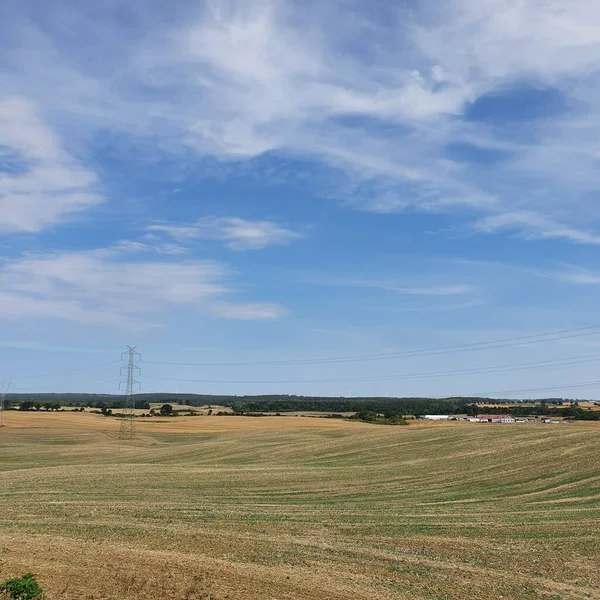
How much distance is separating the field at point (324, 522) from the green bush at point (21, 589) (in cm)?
61

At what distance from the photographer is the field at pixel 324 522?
59.7 feet

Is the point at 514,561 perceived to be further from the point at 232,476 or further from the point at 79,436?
the point at 79,436

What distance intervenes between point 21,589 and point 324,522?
1654cm

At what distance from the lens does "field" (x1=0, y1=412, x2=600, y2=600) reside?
1819cm

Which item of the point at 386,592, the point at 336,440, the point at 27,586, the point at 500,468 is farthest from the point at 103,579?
the point at 336,440

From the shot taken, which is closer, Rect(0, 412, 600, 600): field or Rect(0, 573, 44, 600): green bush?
Rect(0, 573, 44, 600): green bush

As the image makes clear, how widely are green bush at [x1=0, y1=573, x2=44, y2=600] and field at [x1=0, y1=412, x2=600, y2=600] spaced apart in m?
0.61

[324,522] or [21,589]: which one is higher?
[21,589]

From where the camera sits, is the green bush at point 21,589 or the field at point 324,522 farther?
the field at point 324,522

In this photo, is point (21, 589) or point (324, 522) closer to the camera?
point (21, 589)

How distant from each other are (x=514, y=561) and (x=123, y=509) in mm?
19174

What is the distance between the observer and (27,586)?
15.7m

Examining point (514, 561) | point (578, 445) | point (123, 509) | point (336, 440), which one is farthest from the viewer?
point (336, 440)

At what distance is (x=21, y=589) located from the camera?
51.0 ft
